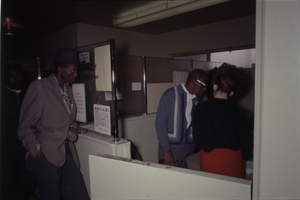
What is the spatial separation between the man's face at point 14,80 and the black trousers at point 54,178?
4.10 ft

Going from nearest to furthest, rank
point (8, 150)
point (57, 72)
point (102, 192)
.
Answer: point (102, 192)
point (57, 72)
point (8, 150)

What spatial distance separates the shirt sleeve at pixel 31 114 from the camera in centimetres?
131

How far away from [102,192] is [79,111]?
3.47 feet

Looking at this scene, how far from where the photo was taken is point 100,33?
5148 mm

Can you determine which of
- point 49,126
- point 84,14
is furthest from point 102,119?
point 84,14

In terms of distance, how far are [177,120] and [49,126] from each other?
107 centimetres

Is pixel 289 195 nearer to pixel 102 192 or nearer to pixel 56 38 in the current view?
pixel 102 192

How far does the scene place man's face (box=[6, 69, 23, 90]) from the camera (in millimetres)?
2283

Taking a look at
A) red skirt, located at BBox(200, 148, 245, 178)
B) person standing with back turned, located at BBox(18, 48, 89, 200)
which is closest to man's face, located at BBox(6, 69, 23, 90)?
person standing with back turned, located at BBox(18, 48, 89, 200)

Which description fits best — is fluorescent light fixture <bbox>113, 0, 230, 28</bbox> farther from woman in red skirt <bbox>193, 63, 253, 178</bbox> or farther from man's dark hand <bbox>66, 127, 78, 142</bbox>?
man's dark hand <bbox>66, 127, 78, 142</bbox>

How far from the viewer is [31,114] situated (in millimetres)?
1311

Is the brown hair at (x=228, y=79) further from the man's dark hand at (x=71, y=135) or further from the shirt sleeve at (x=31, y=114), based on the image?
the shirt sleeve at (x=31, y=114)

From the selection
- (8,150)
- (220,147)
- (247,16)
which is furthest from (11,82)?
(247,16)

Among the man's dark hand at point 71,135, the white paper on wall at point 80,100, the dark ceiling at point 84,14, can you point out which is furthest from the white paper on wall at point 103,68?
the dark ceiling at point 84,14
